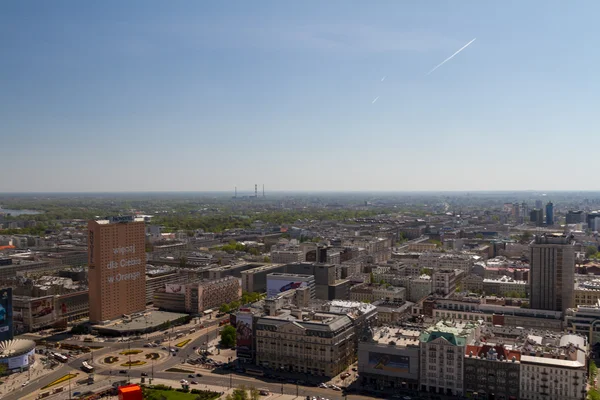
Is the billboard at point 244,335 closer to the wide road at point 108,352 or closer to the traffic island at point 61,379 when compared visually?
the wide road at point 108,352

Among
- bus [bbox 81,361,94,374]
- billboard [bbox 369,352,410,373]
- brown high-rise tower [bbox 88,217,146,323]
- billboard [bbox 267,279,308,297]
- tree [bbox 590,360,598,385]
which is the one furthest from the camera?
billboard [bbox 267,279,308,297]

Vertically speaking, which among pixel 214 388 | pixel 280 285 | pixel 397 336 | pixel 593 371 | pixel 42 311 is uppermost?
pixel 280 285

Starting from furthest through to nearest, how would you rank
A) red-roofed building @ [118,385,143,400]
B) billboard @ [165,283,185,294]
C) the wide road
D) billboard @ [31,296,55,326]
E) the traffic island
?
billboard @ [165,283,185,294]
billboard @ [31,296,55,326]
the traffic island
the wide road
red-roofed building @ [118,385,143,400]

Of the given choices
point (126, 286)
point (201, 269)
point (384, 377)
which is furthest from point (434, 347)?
point (201, 269)

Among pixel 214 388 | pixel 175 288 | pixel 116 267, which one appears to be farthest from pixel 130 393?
pixel 175 288

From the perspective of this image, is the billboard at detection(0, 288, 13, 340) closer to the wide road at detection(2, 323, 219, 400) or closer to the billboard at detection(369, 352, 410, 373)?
the wide road at detection(2, 323, 219, 400)

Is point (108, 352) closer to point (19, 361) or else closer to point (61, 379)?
point (61, 379)

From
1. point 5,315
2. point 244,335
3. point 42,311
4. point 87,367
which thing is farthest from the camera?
point 42,311

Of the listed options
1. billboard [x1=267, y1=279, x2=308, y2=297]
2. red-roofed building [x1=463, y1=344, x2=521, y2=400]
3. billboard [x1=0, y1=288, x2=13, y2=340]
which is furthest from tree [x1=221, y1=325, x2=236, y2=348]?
red-roofed building [x1=463, y1=344, x2=521, y2=400]
